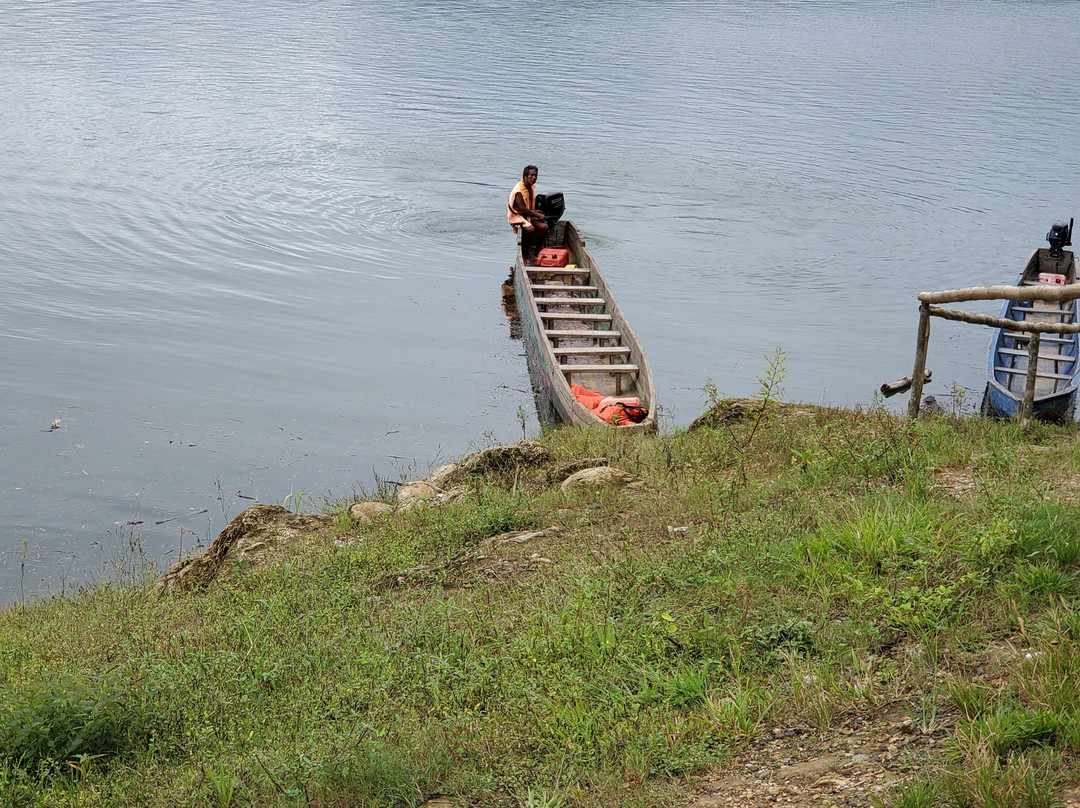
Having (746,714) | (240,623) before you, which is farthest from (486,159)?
(746,714)

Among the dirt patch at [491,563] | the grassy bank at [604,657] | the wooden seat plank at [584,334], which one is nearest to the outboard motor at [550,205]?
the wooden seat plank at [584,334]

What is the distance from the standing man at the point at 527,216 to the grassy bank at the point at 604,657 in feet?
38.6

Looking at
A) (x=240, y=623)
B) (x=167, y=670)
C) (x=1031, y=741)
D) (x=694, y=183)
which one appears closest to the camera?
(x=1031, y=741)

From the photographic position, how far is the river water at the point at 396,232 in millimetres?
13062

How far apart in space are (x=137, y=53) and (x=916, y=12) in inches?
1912

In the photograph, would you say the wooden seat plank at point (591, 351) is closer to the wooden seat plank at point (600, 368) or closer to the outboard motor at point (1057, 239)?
the wooden seat plank at point (600, 368)

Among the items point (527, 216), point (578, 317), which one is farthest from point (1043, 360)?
point (527, 216)

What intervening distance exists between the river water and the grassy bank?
14.9 feet

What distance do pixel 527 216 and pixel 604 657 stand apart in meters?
14.6

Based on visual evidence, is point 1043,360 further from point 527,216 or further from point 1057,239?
point 527,216

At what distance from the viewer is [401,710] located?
4.81 metres

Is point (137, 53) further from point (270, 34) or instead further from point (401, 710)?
point (401, 710)

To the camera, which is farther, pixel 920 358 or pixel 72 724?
pixel 920 358

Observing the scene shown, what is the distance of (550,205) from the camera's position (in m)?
19.1
